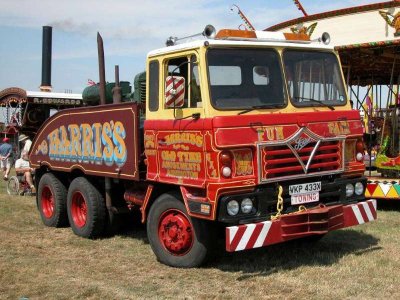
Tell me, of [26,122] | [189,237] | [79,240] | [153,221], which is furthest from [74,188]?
[26,122]

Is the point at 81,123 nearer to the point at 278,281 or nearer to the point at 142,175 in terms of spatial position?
the point at 142,175

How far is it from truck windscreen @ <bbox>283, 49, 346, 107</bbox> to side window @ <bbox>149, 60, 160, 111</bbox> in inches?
56.5

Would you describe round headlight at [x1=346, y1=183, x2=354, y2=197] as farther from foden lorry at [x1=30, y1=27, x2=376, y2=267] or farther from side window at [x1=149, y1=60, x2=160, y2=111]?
side window at [x1=149, y1=60, x2=160, y2=111]

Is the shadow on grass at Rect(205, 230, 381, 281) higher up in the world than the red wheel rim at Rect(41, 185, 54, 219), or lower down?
lower down

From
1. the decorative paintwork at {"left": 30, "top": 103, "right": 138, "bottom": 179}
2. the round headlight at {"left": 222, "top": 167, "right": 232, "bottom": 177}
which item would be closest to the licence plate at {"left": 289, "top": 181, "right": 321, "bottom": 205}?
the round headlight at {"left": 222, "top": 167, "right": 232, "bottom": 177}

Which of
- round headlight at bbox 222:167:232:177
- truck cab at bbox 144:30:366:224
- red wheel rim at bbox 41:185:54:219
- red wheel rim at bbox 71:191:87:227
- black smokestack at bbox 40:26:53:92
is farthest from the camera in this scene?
black smokestack at bbox 40:26:53:92

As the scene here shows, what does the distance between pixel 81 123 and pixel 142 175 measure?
1.66 metres

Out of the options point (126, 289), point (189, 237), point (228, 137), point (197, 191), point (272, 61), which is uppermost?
point (272, 61)

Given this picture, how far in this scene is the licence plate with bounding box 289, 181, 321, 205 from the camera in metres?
5.66

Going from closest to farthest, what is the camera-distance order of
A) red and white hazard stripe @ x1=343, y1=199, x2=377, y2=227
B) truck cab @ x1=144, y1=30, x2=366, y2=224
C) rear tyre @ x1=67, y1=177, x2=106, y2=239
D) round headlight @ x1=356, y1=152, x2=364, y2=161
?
truck cab @ x1=144, y1=30, x2=366, y2=224 → red and white hazard stripe @ x1=343, y1=199, x2=377, y2=227 → round headlight @ x1=356, y1=152, x2=364, y2=161 → rear tyre @ x1=67, y1=177, x2=106, y2=239

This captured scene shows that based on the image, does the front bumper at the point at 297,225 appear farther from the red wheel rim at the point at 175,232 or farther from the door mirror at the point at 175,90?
the door mirror at the point at 175,90

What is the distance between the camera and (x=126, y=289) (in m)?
5.21

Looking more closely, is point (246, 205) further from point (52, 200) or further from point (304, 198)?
point (52, 200)

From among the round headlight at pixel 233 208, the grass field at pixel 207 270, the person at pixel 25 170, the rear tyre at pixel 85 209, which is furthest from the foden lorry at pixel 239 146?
the person at pixel 25 170
